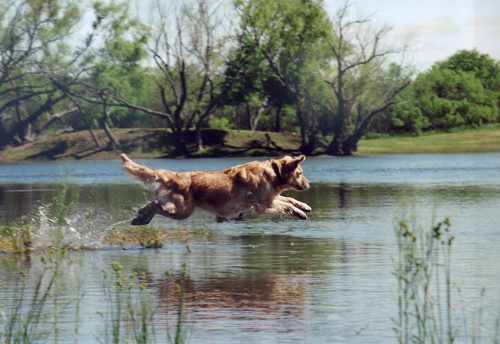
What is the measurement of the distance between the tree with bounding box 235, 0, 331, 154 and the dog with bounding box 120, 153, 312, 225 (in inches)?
2666

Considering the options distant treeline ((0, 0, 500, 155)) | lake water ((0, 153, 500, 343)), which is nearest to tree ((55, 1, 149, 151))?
distant treeline ((0, 0, 500, 155))

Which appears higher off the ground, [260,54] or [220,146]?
[260,54]

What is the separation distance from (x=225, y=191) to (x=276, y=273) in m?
2.39

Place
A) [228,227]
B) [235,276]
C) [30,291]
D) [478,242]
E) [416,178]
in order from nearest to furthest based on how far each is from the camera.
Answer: [30,291], [235,276], [478,242], [228,227], [416,178]

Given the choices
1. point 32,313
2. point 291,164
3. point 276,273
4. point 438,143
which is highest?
point 291,164

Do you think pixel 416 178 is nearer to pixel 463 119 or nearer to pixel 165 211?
pixel 165 211

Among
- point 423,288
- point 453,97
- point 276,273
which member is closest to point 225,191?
point 276,273

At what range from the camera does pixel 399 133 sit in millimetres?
117625

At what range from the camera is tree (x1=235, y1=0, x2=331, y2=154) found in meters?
88.4

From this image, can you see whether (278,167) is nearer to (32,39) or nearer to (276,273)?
(276,273)

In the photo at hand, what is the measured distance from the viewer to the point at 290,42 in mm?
89688

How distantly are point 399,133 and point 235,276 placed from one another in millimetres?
100750

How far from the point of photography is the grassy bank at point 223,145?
94.8 metres

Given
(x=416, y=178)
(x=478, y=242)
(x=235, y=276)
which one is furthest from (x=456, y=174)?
(x=235, y=276)
